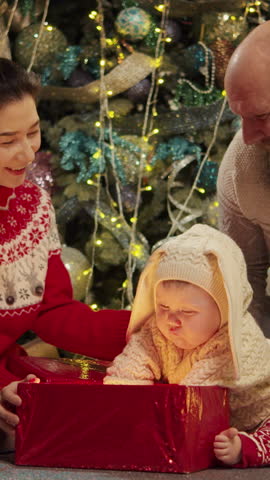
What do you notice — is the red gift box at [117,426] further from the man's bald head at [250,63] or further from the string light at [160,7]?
the string light at [160,7]

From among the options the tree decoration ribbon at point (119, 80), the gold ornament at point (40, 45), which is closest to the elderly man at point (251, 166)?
the tree decoration ribbon at point (119, 80)

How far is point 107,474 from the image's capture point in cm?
149

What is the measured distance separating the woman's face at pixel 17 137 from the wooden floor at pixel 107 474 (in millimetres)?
620

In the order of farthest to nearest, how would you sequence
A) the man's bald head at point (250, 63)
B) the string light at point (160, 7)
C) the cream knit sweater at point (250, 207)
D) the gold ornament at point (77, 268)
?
the string light at point (160, 7), the gold ornament at point (77, 268), the cream knit sweater at point (250, 207), the man's bald head at point (250, 63)

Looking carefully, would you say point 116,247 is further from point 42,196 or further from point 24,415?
point 24,415

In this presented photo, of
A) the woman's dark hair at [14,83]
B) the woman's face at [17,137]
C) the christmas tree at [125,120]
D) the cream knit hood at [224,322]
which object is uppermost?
the woman's dark hair at [14,83]

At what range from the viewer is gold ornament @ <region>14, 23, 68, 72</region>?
11.1 ft

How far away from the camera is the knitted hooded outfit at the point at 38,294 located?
1938mm

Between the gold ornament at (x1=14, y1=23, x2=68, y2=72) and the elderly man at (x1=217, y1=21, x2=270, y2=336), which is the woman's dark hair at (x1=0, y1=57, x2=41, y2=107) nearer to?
the elderly man at (x1=217, y1=21, x2=270, y2=336)

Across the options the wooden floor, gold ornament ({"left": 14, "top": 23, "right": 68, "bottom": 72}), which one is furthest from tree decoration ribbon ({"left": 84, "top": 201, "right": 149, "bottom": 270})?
the wooden floor

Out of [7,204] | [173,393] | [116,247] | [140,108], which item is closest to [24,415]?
[173,393]

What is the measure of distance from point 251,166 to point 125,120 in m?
1.33

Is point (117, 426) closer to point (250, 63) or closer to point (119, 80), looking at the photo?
point (250, 63)

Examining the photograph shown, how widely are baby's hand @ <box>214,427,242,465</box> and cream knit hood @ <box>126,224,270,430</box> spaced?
86mm
